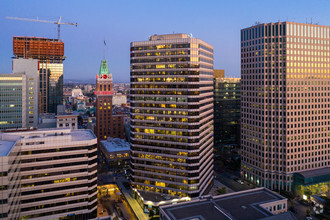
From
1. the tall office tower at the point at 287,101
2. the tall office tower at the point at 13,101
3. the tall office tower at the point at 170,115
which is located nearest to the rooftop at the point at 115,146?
the tall office tower at the point at 13,101

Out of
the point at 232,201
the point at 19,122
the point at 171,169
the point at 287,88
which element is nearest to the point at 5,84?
the point at 19,122

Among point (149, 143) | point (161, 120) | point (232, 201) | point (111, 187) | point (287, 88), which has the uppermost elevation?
point (287, 88)

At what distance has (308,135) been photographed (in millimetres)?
141750

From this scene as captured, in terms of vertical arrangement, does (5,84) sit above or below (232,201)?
above

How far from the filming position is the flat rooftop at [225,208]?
8388 centimetres

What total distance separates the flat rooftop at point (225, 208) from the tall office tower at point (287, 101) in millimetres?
43240

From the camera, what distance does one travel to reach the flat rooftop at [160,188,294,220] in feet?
275

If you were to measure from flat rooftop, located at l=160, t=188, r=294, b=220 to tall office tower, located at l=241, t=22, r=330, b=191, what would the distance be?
1702 inches

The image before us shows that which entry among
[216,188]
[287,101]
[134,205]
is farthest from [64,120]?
[287,101]

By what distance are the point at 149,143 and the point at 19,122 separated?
9801 centimetres

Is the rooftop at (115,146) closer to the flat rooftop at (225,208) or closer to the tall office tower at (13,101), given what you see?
the tall office tower at (13,101)

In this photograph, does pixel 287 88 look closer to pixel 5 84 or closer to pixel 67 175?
pixel 67 175

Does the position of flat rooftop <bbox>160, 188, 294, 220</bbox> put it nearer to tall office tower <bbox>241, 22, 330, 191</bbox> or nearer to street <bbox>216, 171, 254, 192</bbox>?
street <bbox>216, 171, 254, 192</bbox>

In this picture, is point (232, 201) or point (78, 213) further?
point (78, 213)
